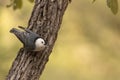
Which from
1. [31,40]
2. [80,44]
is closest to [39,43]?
[31,40]

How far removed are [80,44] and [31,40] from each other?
2.96 meters

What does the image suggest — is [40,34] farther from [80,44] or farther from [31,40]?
[80,44]

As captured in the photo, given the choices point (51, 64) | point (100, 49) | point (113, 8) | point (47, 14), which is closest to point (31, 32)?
point (47, 14)

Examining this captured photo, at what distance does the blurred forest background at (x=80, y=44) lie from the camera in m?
4.01

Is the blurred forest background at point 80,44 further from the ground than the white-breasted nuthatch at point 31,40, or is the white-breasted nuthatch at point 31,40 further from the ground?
the white-breasted nuthatch at point 31,40

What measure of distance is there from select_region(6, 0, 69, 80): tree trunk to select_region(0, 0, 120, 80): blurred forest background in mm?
2256

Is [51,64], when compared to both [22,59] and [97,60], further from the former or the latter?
[22,59]

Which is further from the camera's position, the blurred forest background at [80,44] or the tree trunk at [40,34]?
the blurred forest background at [80,44]

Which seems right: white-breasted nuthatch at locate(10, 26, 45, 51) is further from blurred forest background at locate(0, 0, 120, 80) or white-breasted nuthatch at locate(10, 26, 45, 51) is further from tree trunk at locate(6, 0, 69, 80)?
blurred forest background at locate(0, 0, 120, 80)

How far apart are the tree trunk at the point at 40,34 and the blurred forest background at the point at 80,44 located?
226cm

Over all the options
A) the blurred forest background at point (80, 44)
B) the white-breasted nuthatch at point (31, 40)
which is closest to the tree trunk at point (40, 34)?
the white-breasted nuthatch at point (31, 40)

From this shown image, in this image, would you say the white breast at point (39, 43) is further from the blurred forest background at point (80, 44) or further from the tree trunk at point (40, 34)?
the blurred forest background at point (80, 44)

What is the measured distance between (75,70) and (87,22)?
70cm

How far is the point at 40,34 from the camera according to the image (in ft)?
4.80
